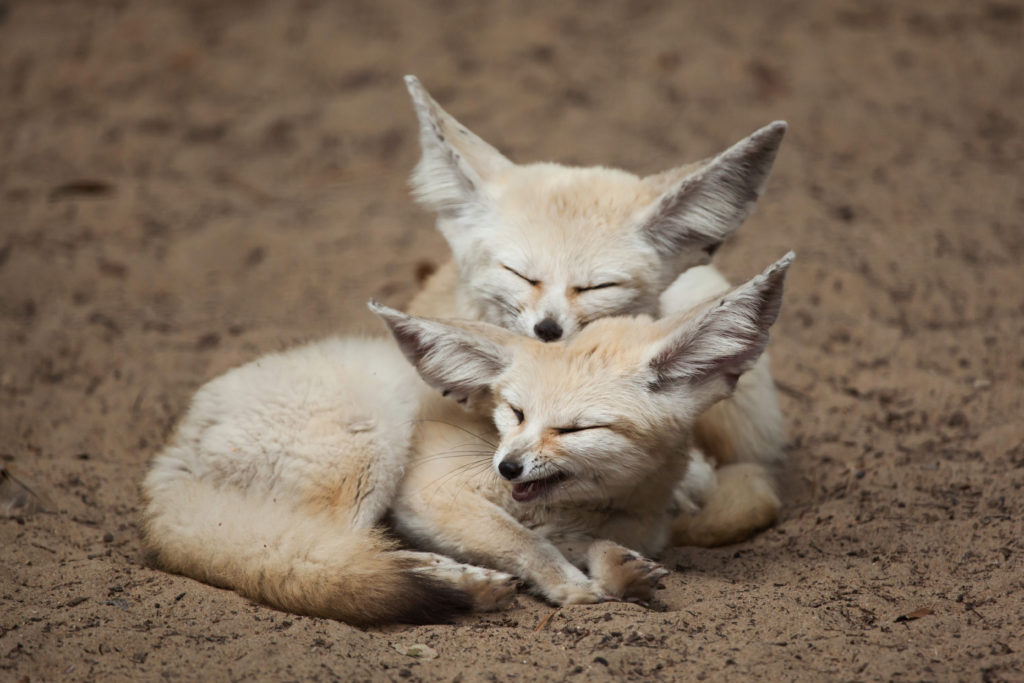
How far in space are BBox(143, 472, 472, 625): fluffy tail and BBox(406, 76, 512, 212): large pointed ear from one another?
1.37 m

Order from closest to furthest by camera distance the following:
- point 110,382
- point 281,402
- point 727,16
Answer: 1. point 281,402
2. point 110,382
3. point 727,16

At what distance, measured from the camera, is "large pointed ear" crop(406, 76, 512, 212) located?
389cm

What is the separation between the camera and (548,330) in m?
3.48

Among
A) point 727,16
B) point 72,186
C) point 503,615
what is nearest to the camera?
point 503,615

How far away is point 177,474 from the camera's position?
351cm

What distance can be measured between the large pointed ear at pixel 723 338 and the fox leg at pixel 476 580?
2.55ft

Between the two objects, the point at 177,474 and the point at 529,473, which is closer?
the point at 529,473

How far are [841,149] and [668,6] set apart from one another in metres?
2.17

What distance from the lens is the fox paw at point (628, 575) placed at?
321 cm

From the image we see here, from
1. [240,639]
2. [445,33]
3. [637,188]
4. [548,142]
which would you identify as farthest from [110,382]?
[445,33]

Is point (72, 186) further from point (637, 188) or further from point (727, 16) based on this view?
point (727, 16)

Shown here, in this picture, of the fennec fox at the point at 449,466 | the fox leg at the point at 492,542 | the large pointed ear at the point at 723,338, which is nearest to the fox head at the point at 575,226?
the fennec fox at the point at 449,466

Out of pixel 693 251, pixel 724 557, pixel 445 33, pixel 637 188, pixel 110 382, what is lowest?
pixel 724 557

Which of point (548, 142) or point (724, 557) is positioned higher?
point (548, 142)
